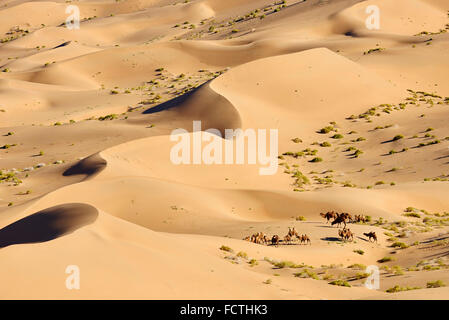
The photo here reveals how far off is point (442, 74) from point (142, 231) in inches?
1616

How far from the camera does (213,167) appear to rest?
33750mm

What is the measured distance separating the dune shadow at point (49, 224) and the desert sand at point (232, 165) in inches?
4.1

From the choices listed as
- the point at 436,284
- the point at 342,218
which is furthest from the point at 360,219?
the point at 436,284

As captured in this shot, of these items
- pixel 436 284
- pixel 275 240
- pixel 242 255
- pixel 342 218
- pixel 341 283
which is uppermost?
pixel 342 218

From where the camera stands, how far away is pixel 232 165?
34.4 meters

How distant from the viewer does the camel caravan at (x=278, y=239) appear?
73.4 feet

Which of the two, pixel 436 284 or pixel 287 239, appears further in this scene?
pixel 287 239

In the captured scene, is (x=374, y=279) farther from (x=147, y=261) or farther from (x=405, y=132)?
(x=405, y=132)

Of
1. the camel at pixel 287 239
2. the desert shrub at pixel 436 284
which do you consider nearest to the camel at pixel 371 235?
the camel at pixel 287 239

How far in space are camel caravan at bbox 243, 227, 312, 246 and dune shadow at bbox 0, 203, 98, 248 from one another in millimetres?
5299

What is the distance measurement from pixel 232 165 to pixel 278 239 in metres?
12.0

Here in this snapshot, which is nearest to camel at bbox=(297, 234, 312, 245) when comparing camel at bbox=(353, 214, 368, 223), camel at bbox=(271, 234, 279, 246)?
camel at bbox=(271, 234, 279, 246)

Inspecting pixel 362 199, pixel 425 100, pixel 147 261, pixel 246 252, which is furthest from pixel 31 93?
pixel 147 261

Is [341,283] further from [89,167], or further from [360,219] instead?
[89,167]
